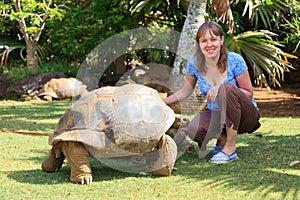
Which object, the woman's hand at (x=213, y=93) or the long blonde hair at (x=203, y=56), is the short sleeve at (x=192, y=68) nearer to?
the long blonde hair at (x=203, y=56)

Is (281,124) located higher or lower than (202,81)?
lower

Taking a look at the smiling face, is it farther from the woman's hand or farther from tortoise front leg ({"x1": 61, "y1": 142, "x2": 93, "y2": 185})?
tortoise front leg ({"x1": 61, "y1": 142, "x2": 93, "y2": 185})

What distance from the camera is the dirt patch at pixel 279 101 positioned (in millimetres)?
8669

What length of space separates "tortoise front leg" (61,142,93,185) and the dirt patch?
5.14 meters

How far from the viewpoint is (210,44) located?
176 inches

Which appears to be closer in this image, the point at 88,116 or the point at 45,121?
the point at 88,116

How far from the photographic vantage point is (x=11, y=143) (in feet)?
18.4

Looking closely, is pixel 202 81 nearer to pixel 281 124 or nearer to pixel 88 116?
pixel 88 116

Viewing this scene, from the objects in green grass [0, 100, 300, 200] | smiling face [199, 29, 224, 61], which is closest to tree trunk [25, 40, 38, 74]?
green grass [0, 100, 300, 200]

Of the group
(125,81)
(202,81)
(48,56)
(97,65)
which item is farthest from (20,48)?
(202,81)

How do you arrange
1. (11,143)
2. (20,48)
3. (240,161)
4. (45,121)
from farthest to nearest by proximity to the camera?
(20,48) → (45,121) → (11,143) → (240,161)

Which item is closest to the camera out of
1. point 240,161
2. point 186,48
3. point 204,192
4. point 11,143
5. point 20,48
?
point 204,192

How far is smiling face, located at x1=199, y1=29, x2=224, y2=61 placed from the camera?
4461 mm

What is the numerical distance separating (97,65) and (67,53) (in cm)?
99
